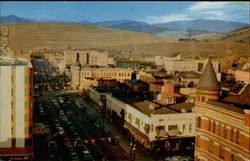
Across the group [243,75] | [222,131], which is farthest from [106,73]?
[222,131]

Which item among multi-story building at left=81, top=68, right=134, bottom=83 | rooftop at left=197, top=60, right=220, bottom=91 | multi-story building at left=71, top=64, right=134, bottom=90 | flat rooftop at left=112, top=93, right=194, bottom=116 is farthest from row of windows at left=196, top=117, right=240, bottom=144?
multi-story building at left=81, top=68, right=134, bottom=83

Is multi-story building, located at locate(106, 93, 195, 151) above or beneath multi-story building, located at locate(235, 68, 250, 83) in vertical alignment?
beneath

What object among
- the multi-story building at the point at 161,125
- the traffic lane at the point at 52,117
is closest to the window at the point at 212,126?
the multi-story building at the point at 161,125

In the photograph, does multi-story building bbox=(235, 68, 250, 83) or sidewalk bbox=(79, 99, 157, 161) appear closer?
sidewalk bbox=(79, 99, 157, 161)

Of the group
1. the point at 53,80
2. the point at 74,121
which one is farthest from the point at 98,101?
the point at 53,80

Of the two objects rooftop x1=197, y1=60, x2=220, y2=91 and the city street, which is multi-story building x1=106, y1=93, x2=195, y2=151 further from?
rooftop x1=197, y1=60, x2=220, y2=91

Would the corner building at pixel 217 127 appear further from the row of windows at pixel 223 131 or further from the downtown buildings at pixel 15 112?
the downtown buildings at pixel 15 112
